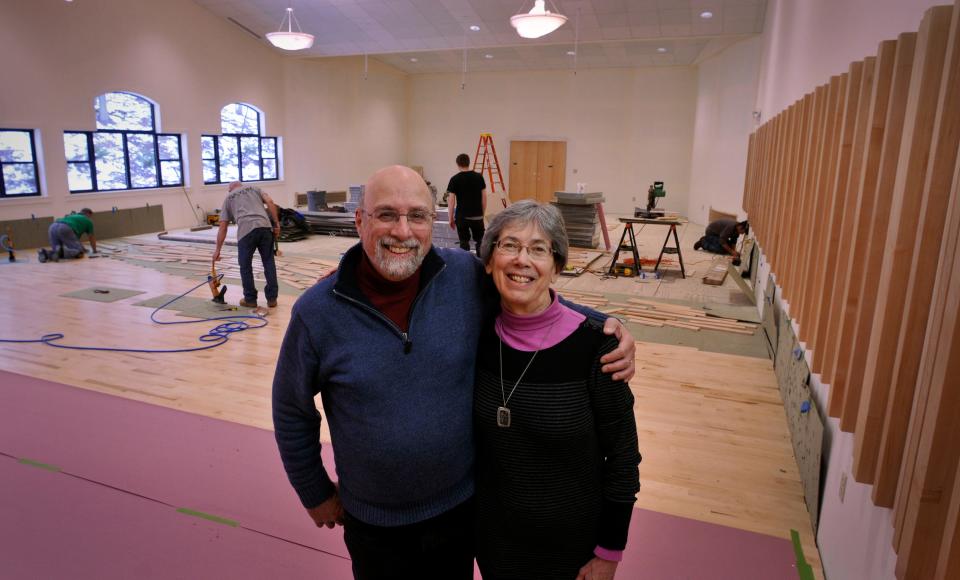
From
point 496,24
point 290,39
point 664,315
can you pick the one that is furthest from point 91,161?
point 664,315

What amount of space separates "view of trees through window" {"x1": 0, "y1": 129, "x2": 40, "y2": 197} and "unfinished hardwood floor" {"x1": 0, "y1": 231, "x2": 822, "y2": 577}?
4.15 metres

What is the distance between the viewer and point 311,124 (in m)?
17.6

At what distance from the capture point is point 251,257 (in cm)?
677

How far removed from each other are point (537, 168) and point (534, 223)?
19074 mm

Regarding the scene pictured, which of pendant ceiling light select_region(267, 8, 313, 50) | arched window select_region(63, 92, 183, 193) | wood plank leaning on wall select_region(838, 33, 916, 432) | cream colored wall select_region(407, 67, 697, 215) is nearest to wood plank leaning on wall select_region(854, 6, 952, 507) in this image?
wood plank leaning on wall select_region(838, 33, 916, 432)

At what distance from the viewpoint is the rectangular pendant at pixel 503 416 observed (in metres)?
1.59

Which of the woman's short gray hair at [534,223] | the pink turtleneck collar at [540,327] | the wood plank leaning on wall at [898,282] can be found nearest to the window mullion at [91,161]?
the woman's short gray hair at [534,223]

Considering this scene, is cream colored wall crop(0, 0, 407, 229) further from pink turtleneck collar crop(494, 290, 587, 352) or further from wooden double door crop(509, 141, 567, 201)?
pink turtleneck collar crop(494, 290, 587, 352)

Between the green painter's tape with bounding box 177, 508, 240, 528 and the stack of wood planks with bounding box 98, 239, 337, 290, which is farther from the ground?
the stack of wood planks with bounding box 98, 239, 337, 290

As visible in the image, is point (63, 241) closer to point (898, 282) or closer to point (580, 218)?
point (580, 218)

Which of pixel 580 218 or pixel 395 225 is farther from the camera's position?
pixel 580 218

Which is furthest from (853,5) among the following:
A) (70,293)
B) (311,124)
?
(311,124)

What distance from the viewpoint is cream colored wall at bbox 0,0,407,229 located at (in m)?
10.7

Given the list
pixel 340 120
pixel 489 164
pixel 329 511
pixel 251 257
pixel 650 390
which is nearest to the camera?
pixel 329 511
